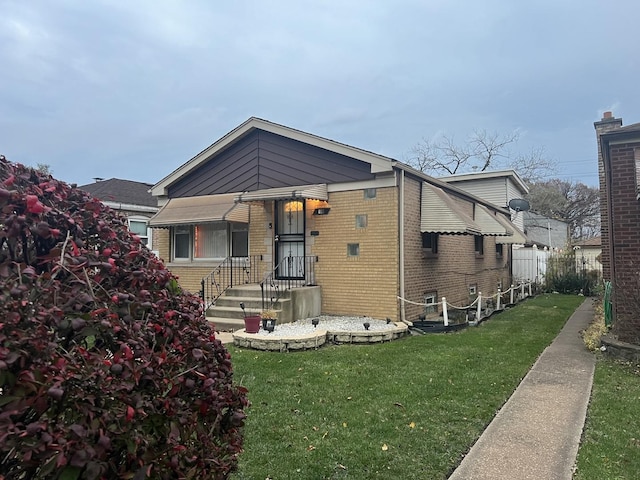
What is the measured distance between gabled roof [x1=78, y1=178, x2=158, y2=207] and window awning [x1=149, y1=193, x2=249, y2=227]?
6.30m

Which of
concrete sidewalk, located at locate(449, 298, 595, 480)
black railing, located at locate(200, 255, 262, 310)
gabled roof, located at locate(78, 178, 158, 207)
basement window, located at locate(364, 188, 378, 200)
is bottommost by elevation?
concrete sidewalk, located at locate(449, 298, 595, 480)

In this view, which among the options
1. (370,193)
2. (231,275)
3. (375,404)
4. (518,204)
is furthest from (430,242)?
(518,204)

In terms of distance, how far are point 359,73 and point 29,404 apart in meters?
32.9

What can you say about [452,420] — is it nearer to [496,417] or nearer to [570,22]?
[496,417]

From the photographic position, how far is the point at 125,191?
67.3ft

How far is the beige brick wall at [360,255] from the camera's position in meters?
10.3

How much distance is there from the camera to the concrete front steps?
10.1 m

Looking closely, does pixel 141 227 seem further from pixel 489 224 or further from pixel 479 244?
pixel 489 224

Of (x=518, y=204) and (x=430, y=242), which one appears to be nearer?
(x=430, y=242)

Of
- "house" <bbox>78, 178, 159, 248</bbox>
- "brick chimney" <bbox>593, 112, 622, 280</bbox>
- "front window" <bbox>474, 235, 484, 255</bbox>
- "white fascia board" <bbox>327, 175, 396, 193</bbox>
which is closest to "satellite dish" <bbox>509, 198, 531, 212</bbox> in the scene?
"front window" <bbox>474, 235, 484, 255</bbox>

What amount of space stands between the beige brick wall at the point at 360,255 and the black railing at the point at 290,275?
217 millimetres

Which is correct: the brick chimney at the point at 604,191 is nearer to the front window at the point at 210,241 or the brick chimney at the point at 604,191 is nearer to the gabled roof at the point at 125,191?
the front window at the point at 210,241

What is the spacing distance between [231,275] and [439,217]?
228 inches

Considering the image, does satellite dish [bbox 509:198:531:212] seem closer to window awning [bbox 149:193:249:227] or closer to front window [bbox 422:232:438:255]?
front window [bbox 422:232:438:255]
